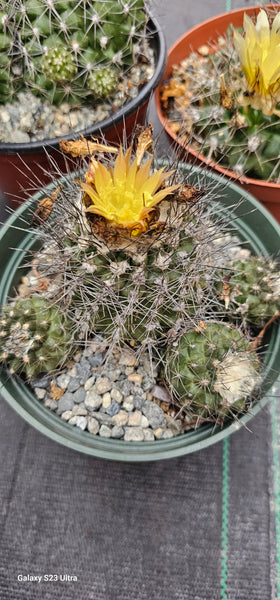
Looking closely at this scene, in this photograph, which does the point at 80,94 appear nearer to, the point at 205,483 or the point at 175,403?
the point at 175,403

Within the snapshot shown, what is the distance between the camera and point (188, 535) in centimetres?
89

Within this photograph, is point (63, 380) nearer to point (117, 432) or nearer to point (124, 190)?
point (117, 432)

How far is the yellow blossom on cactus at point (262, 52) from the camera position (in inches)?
29.8

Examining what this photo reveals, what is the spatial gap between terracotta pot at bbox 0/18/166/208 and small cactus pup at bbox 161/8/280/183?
102 millimetres

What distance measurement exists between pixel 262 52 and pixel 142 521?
0.89 meters

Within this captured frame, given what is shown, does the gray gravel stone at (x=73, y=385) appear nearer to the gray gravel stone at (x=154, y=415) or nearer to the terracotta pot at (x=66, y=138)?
the gray gravel stone at (x=154, y=415)

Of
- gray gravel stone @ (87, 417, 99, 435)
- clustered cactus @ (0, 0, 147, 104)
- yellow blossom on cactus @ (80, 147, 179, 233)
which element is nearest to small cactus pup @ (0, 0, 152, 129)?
clustered cactus @ (0, 0, 147, 104)

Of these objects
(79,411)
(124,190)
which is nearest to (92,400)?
(79,411)

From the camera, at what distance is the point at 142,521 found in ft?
2.96

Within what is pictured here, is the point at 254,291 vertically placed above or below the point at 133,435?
above

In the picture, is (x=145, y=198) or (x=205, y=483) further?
(x=205, y=483)

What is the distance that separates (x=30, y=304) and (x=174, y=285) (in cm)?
26

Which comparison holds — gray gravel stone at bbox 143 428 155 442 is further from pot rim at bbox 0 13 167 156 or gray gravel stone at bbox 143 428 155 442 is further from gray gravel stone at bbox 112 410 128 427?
pot rim at bbox 0 13 167 156

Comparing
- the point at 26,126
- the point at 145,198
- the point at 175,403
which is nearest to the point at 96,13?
the point at 26,126
